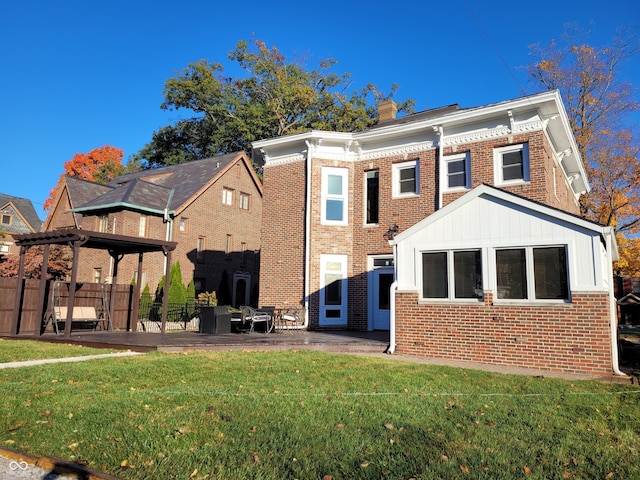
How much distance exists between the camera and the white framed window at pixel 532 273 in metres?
9.17

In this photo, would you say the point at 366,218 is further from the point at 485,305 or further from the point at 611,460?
the point at 611,460

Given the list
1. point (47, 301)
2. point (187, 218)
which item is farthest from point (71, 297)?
point (187, 218)

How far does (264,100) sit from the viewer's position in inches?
1543

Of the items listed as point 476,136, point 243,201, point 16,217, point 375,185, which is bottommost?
point 375,185

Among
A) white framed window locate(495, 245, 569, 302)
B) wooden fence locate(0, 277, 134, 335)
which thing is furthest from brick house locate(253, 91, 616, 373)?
wooden fence locate(0, 277, 134, 335)

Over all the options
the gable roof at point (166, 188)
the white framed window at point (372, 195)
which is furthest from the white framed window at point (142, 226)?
the white framed window at point (372, 195)

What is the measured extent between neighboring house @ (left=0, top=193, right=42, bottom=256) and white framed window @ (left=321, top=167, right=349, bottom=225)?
33.5m

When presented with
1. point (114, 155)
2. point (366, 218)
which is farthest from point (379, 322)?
point (114, 155)

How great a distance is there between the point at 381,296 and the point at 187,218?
13.9 meters

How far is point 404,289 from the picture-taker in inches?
428

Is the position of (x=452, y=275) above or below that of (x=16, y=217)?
below

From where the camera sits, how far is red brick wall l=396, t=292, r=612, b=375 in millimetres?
8688

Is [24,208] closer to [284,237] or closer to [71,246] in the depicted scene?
[71,246]

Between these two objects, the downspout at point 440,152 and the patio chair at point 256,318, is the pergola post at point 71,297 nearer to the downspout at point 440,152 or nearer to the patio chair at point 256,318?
the patio chair at point 256,318
